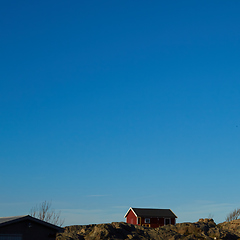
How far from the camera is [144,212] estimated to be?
8106 centimetres

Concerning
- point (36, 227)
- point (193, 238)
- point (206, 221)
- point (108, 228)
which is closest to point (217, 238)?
point (193, 238)

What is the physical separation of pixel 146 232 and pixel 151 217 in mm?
16445

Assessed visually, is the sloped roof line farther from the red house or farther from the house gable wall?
the house gable wall

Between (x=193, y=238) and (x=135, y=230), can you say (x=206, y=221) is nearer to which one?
(x=193, y=238)

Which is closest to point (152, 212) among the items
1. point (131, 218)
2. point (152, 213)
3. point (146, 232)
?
point (152, 213)

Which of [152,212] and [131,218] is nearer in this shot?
[152,212]

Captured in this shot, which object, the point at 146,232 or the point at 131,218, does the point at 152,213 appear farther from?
the point at 146,232

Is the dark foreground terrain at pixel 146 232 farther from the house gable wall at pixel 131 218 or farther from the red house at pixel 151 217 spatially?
the house gable wall at pixel 131 218

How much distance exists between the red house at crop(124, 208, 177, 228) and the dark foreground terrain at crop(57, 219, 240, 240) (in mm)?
11435

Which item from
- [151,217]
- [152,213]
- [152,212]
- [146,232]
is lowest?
[146,232]

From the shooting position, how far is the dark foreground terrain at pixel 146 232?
58.5 metres

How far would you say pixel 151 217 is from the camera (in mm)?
79688

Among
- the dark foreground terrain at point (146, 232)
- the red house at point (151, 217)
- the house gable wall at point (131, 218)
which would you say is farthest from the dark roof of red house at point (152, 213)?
the dark foreground terrain at point (146, 232)

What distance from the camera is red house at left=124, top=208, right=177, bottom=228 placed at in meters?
79.2
